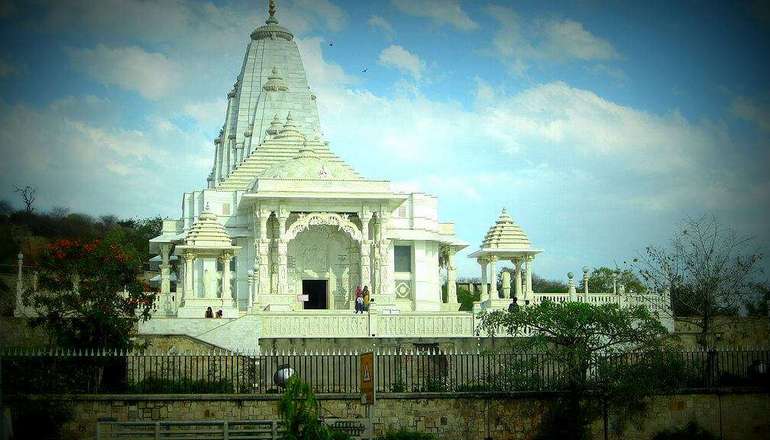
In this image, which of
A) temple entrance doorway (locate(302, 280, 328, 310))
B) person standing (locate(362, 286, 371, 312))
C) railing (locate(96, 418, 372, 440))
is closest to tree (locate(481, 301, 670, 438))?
railing (locate(96, 418, 372, 440))

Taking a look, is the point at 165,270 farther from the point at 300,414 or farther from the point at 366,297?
the point at 300,414

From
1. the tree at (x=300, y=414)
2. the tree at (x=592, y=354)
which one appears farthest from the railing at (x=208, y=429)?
the tree at (x=592, y=354)

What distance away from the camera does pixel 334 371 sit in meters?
31.2

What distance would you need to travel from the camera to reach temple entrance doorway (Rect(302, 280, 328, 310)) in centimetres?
5072

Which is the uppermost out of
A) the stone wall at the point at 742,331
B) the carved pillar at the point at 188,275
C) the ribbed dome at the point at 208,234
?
the ribbed dome at the point at 208,234

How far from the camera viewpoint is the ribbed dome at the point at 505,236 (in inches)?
1865

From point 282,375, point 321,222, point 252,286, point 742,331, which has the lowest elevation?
point 282,375

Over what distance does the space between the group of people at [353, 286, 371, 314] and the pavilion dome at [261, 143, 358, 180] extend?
4952 millimetres

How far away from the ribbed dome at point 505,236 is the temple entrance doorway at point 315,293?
23.0ft

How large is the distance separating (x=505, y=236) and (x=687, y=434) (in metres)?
17.1

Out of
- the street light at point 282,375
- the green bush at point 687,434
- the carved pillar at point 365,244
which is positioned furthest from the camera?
the carved pillar at point 365,244

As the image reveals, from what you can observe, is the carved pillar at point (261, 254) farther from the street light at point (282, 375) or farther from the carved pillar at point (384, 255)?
the street light at point (282, 375)

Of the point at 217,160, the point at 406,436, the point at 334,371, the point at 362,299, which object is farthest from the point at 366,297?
the point at 217,160

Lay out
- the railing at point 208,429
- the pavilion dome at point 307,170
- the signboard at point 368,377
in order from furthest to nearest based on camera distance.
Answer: the pavilion dome at point 307,170 → the railing at point 208,429 → the signboard at point 368,377
